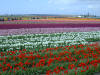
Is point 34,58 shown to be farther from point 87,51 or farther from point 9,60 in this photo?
point 87,51

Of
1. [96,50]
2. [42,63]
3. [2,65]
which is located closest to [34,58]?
[42,63]

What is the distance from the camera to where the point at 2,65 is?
5938mm

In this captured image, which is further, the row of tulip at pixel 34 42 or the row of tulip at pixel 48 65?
the row of tulip at pixel 34 42

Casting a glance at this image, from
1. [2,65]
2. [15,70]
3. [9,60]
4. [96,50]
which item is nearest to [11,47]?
[9,60]

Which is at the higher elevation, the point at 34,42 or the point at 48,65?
the point at 34,42

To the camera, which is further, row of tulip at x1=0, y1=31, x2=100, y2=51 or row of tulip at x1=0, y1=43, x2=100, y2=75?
row of tulip at x1=0, y1=31, x2=100, y2=51

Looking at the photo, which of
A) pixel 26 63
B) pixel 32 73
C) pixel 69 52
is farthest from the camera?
pixel 69 52

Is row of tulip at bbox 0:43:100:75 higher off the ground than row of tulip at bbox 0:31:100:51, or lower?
lower

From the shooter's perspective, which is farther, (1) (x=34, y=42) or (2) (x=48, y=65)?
(1) (x=34, y=42)

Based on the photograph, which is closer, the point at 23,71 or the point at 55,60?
the point at 23,71

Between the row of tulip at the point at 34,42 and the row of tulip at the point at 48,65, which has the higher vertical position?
the row of tulip at the point at 34,42

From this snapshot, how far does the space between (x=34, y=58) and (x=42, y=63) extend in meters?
0.72

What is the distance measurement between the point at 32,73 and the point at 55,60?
1509mm

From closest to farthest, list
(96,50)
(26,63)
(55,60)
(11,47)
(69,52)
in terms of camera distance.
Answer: (26,63), (55,60), (69,52), (96,50), (11,47)
